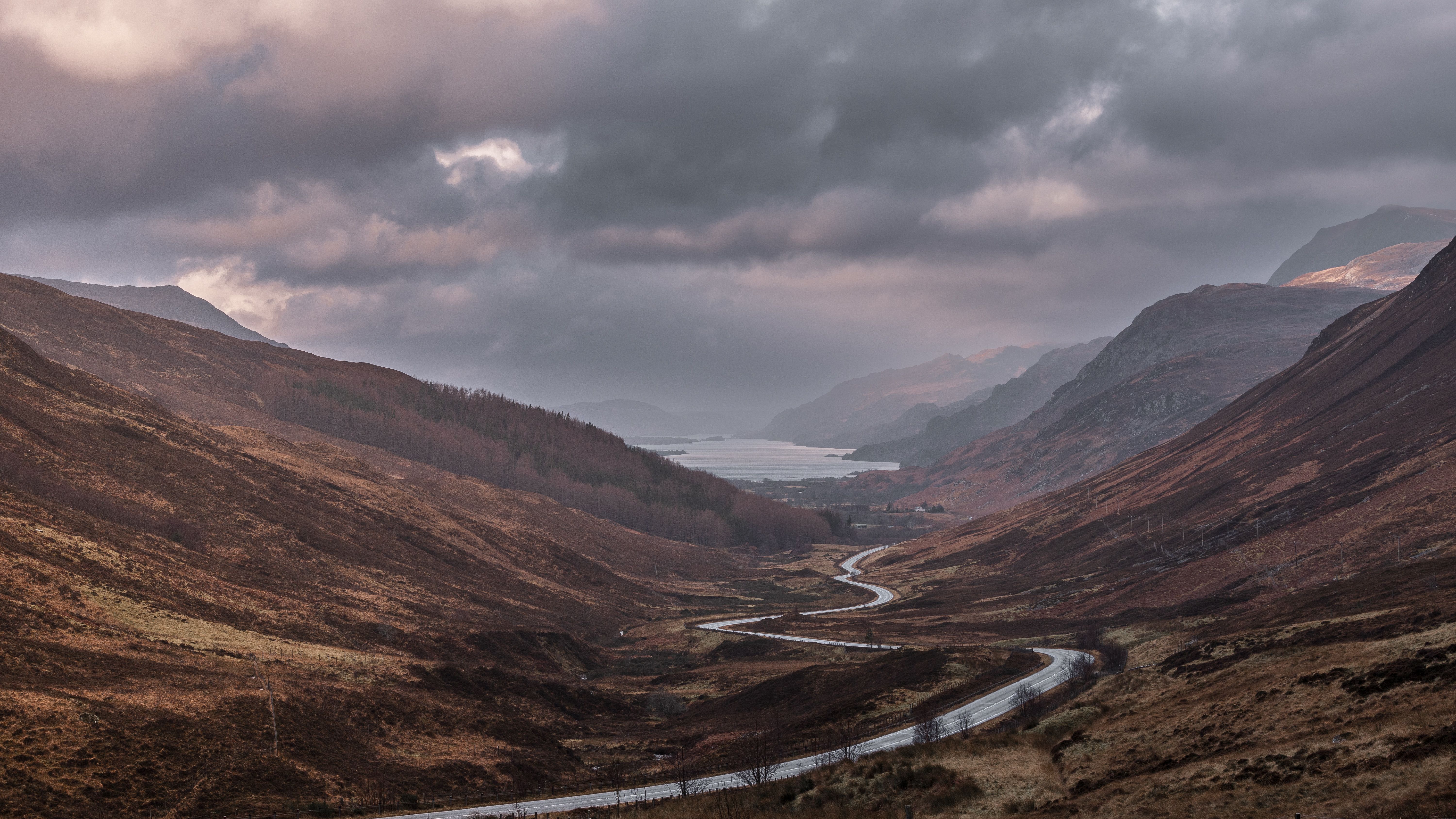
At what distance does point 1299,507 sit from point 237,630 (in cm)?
14908

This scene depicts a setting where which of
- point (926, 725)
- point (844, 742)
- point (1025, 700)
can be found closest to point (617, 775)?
point (844, 742)

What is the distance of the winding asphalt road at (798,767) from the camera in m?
50.5

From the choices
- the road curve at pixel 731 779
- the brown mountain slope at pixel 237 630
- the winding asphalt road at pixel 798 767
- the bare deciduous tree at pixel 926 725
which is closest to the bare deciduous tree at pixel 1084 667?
the winding asphalt road at pixel 798 767

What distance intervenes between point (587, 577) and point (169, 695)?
136 m

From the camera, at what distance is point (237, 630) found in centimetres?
8331

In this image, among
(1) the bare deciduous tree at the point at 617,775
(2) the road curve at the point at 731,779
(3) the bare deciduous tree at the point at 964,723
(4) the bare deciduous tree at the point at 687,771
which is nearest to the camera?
(2) the road curve at the point at 731,779

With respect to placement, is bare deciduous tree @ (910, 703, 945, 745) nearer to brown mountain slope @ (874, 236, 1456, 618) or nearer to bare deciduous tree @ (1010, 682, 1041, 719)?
bare deciduous tree @ (1010, 682, 1041, 719)

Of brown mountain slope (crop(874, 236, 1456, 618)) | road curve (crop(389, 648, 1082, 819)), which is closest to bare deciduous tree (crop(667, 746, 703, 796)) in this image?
road curve (crop(389, 648, 1082, 819))

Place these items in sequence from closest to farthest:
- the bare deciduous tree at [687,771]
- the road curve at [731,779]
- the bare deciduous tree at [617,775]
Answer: the road curve at [731,779]
the bare deciduous tree at [687,771]
the bare deciduous tree at [617,775]

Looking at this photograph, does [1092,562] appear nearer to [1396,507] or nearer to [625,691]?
[1396,507]

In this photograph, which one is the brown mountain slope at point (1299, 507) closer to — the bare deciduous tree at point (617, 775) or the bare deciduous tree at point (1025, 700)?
the bare deciduous tree at point (1025, 700)

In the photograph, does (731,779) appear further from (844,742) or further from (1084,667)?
(1084,667)

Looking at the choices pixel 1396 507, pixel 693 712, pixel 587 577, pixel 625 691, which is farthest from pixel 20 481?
pixel 1396 507

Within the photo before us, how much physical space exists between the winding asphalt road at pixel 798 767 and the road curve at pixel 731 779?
0.21 feet
